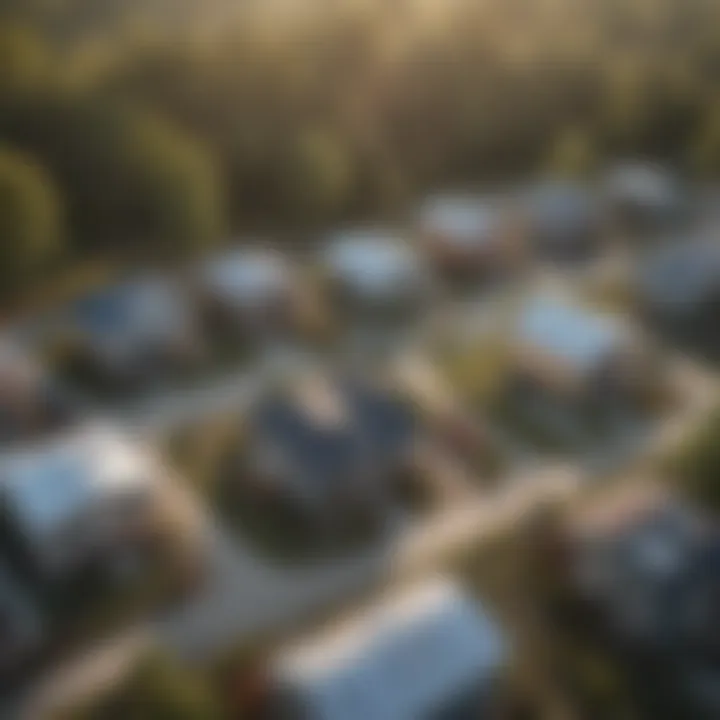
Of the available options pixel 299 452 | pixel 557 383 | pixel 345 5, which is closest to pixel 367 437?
pixel 299 452

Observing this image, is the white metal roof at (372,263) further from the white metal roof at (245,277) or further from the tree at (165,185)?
the tree at (165,185)

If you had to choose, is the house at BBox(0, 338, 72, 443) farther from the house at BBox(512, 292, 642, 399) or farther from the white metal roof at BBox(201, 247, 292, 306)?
the house at BBox(512, 292, 642, 399)

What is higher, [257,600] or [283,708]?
[257,600]

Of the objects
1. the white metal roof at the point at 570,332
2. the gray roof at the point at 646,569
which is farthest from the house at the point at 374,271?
the gray roof at the point at 646,569

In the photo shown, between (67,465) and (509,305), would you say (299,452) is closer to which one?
(67,465)

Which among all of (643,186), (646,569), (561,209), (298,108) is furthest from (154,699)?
(643,186)

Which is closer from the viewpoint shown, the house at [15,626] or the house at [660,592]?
the house at [15,626]
